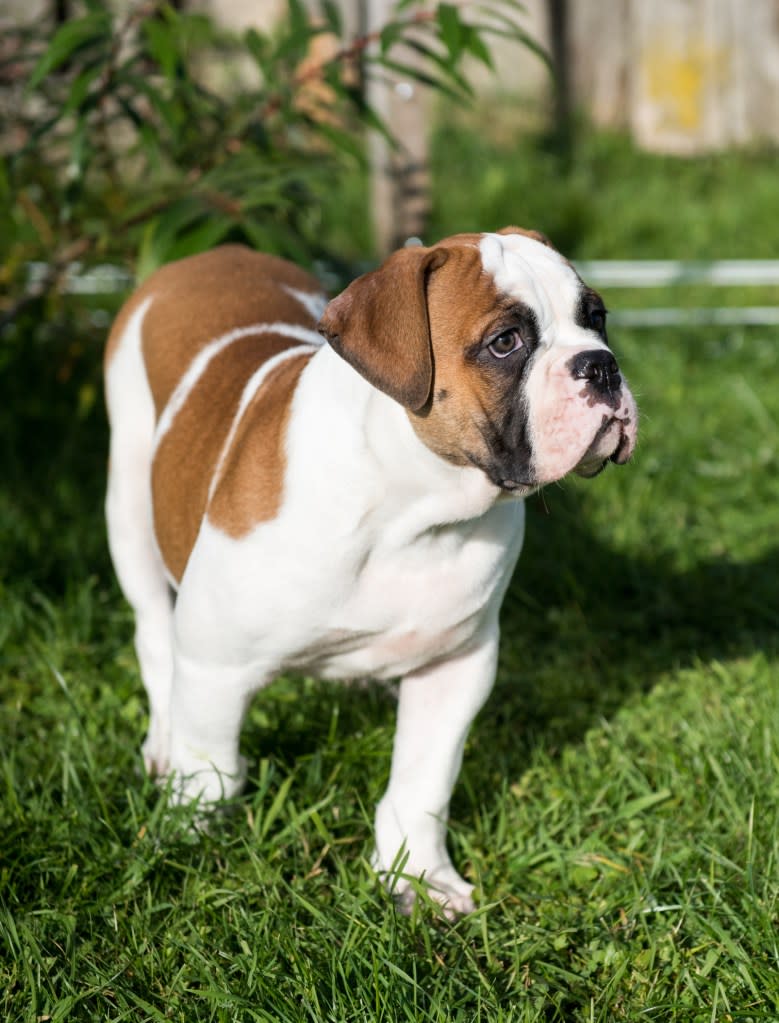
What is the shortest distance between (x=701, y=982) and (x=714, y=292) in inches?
206

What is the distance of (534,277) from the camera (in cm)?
254

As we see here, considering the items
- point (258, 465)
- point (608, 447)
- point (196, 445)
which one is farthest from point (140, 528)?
point (608, 447)

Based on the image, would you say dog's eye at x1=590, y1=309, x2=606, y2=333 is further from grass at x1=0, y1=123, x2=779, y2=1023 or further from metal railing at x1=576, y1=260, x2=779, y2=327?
metal railing at x1=576, y1=260, x2=779, y2=327

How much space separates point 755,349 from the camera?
6.30m

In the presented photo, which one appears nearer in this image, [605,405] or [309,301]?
[605,405]

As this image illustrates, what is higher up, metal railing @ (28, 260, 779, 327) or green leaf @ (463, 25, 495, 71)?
green leaf @ (463, 25, 495, 71)

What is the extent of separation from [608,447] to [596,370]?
154 mm

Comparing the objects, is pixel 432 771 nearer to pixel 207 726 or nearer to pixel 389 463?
pixel 207 726

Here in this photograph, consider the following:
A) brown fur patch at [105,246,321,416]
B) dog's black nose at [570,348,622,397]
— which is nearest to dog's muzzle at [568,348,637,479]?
dog's black nose at [570,348,622,397]

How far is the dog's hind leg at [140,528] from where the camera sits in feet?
11.2

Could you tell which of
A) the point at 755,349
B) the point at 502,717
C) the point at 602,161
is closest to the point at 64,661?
the point at 502,717

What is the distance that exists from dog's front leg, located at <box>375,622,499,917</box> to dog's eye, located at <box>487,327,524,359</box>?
688 mm

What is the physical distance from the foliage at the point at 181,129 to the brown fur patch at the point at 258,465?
1.06m

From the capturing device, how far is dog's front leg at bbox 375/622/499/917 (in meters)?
2.93
